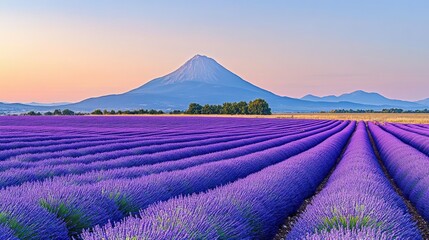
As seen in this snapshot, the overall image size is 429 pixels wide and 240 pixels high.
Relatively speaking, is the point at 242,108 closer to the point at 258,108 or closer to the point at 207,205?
the point at 258,108

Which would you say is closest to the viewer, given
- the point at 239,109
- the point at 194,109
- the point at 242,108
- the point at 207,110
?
the point at 242,108

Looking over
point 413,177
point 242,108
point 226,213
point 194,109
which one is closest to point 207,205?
point 226,213

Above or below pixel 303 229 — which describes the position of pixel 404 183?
below

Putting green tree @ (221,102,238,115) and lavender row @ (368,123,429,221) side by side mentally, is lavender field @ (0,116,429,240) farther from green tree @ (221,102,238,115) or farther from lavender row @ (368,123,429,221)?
green tree @ (221,102,238,115)

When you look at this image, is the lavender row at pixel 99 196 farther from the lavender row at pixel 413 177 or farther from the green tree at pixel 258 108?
the green tree at pixel 258 108

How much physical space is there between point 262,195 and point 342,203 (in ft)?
4.22

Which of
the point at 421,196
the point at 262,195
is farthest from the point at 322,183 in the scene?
the point at 262,195

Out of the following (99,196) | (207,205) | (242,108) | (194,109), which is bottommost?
(194,109)

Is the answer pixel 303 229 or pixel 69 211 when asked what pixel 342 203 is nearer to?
pixel 303 229

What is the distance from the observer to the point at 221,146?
50.2 feet

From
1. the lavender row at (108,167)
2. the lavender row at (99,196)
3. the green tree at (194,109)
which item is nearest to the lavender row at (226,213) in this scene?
the lavender row at (99,196)

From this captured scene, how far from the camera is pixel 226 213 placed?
3732 mm

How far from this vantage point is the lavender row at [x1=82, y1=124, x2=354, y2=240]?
264cm

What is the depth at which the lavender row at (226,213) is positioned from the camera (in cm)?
264
